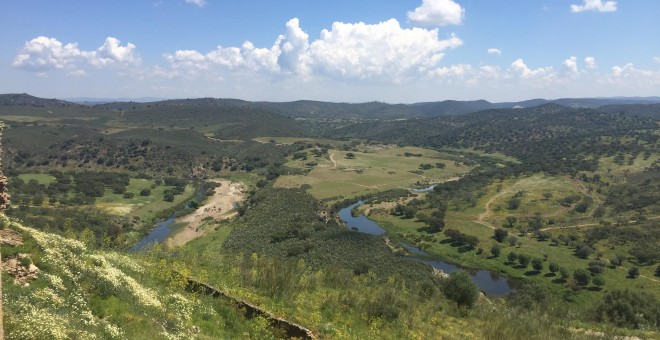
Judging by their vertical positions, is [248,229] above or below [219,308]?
below

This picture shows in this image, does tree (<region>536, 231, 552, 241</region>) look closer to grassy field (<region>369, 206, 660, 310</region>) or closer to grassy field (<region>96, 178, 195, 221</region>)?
grassy field (<region>369, 206, 660, 310</region>)

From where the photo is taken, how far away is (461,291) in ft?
139

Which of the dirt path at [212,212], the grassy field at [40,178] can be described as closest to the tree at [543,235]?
the dirt path at [212,212]

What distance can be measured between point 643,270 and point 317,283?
249 feet

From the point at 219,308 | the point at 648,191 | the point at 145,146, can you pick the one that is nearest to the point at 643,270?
the point at 648,191

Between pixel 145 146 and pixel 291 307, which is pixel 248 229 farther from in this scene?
pixel 145 146

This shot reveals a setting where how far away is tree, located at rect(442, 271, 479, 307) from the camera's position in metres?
41.8

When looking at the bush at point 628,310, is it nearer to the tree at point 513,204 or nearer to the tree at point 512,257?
the tree at point 512,257

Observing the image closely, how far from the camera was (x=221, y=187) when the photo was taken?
6014 inches

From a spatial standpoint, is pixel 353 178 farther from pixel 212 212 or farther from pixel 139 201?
pixel 139 201

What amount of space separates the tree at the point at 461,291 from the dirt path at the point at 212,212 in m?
57.1

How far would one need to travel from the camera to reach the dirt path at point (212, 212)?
94.3 meters

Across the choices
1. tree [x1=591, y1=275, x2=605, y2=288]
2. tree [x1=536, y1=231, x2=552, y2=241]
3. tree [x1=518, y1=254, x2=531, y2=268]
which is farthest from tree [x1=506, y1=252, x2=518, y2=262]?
tree [x1=536, y1=231, x2=552, y2=241]

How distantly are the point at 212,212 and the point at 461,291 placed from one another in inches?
3525
